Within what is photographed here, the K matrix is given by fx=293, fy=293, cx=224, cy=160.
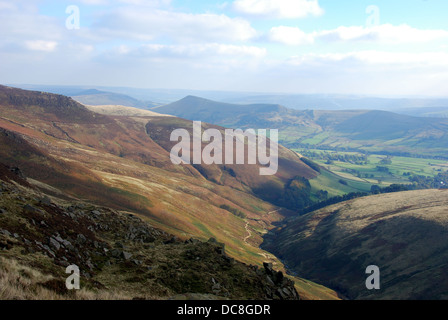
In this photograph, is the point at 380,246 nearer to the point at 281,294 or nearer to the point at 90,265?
the point at 281,294

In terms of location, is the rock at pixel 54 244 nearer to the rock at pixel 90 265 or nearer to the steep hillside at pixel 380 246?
the rock at pixel 90 265

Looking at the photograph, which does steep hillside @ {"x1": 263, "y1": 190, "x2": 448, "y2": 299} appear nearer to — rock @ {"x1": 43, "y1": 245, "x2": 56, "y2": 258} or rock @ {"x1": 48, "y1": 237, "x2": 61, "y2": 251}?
rock @ {"x1": 48, "y1": 237, "x2": 61, "y2": 251}

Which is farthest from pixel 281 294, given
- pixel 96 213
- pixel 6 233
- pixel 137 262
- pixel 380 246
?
pixel 380 246

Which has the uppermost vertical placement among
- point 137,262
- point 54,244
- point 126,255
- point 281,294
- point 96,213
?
point 54,244

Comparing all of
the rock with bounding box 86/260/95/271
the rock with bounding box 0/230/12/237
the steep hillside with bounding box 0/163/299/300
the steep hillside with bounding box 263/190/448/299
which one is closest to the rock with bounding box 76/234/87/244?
the steep hillside with bounding box 0/163/299/300

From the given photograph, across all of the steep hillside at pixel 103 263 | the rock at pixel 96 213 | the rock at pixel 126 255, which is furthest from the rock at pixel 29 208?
the rock at pixel 96 213

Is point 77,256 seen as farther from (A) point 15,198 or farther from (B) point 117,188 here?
(B) point 117,188
